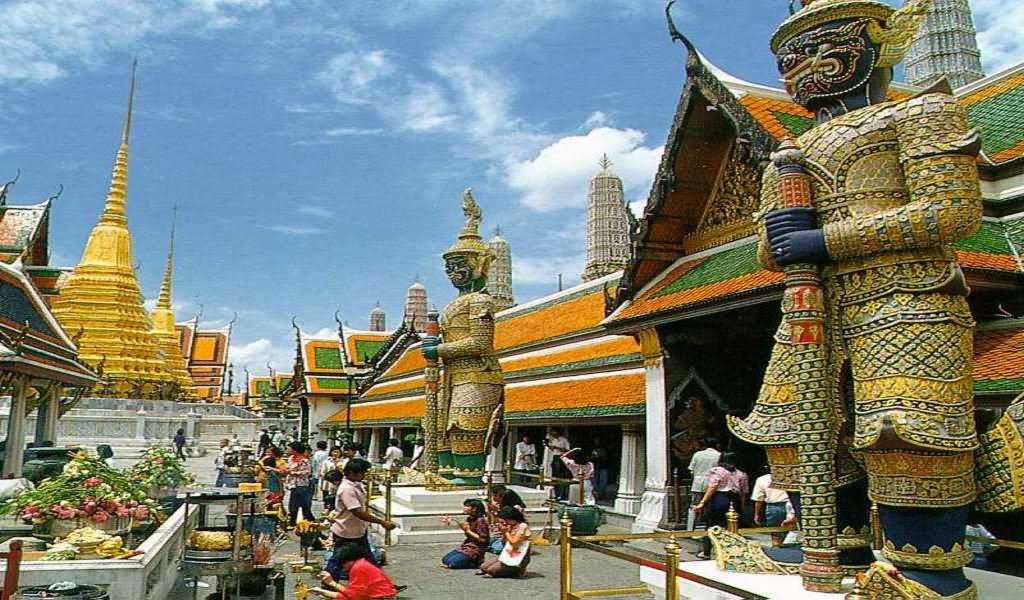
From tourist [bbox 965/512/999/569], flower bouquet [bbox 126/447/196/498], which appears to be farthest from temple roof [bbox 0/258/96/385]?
tourist [bbox 965/512/999/569]

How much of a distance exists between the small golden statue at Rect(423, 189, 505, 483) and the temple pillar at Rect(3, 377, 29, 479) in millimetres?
7966

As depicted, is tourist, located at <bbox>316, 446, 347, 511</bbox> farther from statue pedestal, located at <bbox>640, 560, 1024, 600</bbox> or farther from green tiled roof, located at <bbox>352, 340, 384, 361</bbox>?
green tiled roof, located at <bbox>352, 340, 384, 361</bbox>

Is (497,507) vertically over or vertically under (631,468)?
under

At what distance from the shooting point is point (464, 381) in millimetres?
13195

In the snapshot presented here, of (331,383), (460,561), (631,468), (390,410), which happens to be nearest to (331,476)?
(460,561)

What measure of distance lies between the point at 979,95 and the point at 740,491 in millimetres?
7160

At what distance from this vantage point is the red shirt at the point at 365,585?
6129 mm

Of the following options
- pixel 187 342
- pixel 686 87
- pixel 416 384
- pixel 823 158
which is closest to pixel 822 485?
pixel 823 158

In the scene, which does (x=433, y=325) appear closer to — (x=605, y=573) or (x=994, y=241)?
(x=605, y=573)

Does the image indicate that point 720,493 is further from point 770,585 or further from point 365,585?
A: point 365,585

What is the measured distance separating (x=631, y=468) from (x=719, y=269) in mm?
4686

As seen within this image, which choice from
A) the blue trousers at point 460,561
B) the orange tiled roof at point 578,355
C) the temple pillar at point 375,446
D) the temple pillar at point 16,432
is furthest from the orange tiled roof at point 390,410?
the blue trousers at point 460,561

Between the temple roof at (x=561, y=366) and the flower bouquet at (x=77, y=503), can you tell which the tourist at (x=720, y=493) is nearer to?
the temple roof at (x=561, y=366)

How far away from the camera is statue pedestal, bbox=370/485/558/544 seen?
37.6 feet
